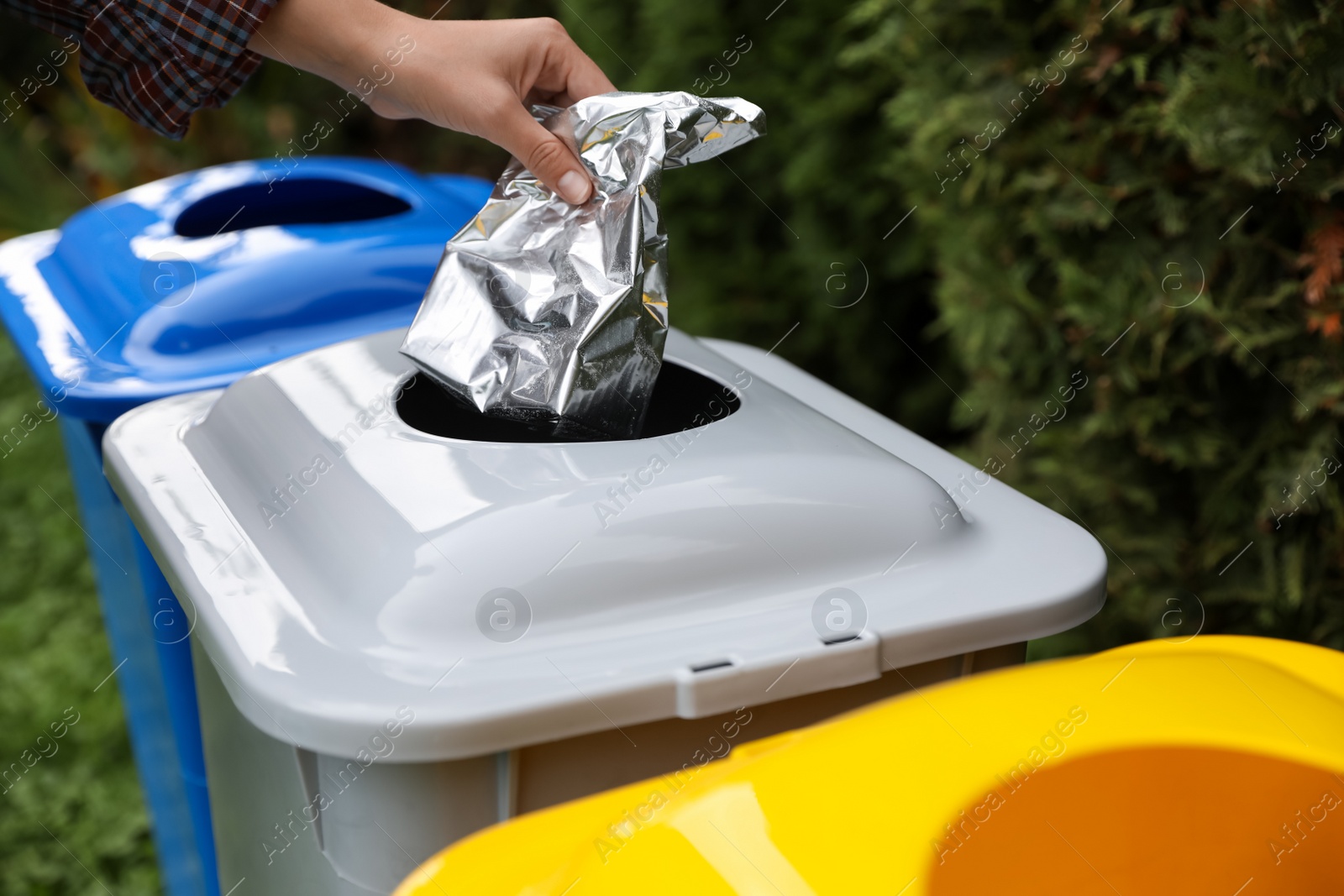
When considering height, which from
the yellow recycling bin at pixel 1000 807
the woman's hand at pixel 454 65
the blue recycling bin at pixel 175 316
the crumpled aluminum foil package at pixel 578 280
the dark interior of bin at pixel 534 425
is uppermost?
the woman's hand at pixel 454 65

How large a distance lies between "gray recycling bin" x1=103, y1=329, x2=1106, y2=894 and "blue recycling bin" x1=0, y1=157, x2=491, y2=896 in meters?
0.39

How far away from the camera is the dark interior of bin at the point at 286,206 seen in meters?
1.87

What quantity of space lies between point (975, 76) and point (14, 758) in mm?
2798

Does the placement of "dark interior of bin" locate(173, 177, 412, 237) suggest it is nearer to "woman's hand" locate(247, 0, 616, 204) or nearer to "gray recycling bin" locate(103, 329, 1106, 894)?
"woman's hand" locate(247, 0, 616, 204)

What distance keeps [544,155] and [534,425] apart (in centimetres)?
30

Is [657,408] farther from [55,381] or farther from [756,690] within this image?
[55,381]

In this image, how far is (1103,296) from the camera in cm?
198

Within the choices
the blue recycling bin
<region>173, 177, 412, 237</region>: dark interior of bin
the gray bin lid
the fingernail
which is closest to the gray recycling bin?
the gray bin lid

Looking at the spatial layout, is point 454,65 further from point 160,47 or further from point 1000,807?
point 1000,807

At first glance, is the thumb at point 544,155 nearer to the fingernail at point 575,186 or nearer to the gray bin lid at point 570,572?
the fingernail at point 575,186

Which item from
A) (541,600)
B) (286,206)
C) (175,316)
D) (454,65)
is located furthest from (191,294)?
(541,600)

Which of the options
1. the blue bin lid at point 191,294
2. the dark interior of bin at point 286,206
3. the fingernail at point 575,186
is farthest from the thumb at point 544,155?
the dark interior of bin at point 286,206

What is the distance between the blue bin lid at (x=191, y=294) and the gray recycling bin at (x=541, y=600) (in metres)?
0.39

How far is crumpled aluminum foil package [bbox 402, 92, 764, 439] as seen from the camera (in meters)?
1.10
